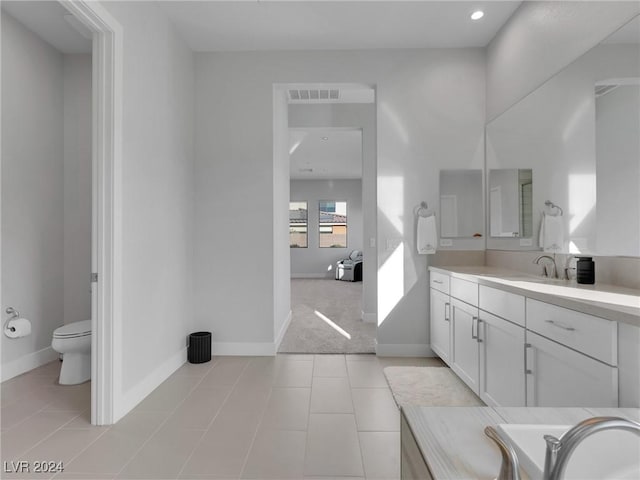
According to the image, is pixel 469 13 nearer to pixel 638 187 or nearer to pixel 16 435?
pixel 638 187

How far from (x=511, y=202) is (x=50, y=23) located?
4.28m

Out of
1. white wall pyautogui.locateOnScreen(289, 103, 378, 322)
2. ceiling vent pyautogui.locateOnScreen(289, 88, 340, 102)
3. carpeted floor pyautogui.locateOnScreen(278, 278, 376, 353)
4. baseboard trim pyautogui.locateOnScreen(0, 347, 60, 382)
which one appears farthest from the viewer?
white wall pyautogui.locateOnScreen(289, 103, 378, 322)

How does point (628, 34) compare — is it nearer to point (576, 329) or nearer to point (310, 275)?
point (576, 329)

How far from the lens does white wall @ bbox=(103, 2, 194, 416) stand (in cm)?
228

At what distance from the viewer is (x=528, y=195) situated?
2.68m

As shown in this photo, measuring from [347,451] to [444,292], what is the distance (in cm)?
160

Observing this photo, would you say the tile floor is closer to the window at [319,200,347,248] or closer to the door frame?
the door frame

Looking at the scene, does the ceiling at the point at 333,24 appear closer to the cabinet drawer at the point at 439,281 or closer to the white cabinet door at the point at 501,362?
the cabinet drawer at the point at 439,281

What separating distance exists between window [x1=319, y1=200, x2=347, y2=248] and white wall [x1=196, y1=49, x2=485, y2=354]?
696 centimetres

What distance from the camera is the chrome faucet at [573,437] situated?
0.50 m

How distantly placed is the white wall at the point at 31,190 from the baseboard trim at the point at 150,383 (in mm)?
1264

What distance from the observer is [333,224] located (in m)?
10.4

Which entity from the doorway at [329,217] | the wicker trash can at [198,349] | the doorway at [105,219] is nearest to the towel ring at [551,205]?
the doorway at [329,217]

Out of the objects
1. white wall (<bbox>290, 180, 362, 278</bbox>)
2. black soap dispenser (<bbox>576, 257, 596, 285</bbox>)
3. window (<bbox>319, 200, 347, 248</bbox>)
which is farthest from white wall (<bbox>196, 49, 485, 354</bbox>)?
window (<bbox>319, 200, 347, 248</bbox>)
